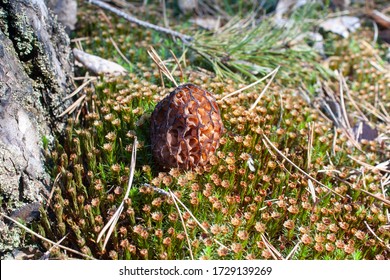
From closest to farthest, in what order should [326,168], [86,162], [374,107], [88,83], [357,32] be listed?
[86,162]
[326,168]
[88,83]
[374,107]
[357,32]

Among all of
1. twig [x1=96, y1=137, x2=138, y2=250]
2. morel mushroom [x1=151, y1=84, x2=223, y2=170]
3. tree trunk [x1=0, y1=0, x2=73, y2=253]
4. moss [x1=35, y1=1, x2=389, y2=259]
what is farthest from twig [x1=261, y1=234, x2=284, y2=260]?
tree trunk [x1=0, y1=0, x2=73, y2=253]

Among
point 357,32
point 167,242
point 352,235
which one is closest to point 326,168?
point 352,235

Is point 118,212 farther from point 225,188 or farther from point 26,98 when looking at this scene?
point 26,98

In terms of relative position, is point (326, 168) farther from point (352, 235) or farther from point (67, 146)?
point (67, 146)

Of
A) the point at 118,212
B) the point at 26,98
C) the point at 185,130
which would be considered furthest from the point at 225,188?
the point at 26,98

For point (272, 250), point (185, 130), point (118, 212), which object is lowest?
point (272, 250)

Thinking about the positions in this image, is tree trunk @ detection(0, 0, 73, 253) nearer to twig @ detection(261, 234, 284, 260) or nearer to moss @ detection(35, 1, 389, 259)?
moss @ detection(35, 1, 389, 259)

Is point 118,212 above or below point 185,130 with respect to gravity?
below

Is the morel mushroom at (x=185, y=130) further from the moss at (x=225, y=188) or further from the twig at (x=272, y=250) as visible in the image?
the twig at (x=272, y=250)
